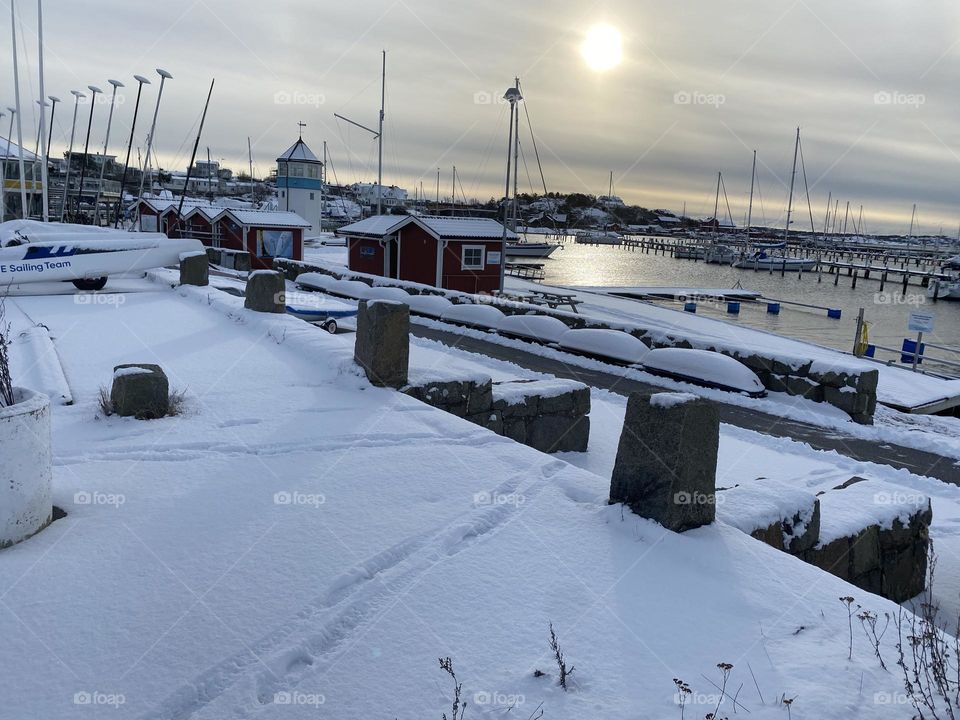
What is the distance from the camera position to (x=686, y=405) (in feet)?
16.8

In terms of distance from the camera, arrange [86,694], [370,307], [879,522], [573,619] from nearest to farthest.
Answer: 1. [86,694]
2. [573,619]
3. [879,522]
4. [370,307]

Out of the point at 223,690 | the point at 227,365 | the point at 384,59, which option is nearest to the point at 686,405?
the point at 223,690

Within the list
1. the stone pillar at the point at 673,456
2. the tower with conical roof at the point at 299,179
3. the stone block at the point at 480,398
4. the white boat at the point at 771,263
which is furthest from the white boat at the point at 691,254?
the stone pillar at the point at 673,456

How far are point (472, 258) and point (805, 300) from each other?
154ft

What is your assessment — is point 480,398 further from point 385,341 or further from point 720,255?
point 720,255

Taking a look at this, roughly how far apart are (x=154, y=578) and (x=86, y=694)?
1.01m

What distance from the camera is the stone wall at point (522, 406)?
885 centimetres

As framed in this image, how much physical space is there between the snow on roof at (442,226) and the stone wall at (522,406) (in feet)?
64.4

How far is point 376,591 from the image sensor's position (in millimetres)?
4258

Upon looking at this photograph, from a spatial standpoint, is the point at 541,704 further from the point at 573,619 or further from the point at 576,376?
the point at 576,376

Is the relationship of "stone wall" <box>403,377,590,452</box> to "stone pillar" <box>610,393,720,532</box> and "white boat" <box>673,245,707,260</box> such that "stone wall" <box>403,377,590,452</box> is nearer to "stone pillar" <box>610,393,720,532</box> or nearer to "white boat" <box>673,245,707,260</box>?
"stone pillar" <box>610,393,720,532</box>

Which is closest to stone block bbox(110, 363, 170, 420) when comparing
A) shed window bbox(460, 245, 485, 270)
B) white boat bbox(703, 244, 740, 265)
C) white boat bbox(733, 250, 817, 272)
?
shed window bbox(460, 245, 485, 270)

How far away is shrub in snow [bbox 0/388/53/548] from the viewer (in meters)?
4.40

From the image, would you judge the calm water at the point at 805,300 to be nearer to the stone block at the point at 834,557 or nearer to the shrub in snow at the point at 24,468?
the stone block at the point at 834,557
